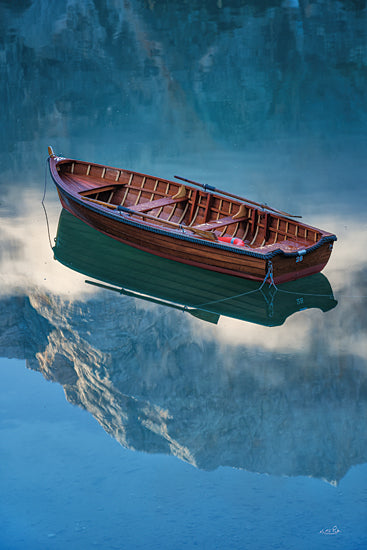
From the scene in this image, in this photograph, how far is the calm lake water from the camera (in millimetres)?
7391

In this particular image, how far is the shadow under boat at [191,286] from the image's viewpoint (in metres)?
11.2

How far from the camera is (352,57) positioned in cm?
2597

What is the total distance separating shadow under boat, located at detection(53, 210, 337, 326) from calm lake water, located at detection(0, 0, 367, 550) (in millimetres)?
38

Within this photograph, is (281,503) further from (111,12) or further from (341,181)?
(111,12)

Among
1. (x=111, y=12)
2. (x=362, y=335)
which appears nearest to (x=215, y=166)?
(x=362, y=335)

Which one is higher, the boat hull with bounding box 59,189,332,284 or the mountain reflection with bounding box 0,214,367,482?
the boat hull with bounding box 59,189,332,284

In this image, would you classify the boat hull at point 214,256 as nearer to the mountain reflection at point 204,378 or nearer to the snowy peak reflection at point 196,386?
the mountain reflection at point 204,378

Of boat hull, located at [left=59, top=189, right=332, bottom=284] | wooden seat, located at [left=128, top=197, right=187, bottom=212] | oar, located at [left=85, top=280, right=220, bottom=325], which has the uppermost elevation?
wooden seat, located at [left=128, top=197, right=187, bottom=212]

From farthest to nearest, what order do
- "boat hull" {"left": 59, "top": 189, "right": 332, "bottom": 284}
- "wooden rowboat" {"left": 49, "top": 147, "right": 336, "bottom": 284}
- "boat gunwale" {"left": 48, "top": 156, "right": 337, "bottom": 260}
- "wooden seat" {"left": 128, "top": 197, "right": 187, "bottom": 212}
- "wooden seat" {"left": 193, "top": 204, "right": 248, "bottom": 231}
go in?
"wooden seat" {"left": 128, "top": 197, "right": 187, "bottom": 212}, "wooden seat" {"left": 193, "top": 204, "right": 248, "bottom": 231}, "wooden rowboat" {"left": 49, "top": 147, "right": 336, "bottom": 284}, "boat hull" {"left": 59, "top": 189, "right": 332, "bottom": 284}, "boat gunwale" {"left": 48, "top": 156, "right": 337, "bottom": 260}
